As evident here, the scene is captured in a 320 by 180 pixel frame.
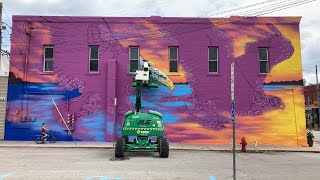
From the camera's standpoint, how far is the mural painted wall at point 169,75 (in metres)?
24.5

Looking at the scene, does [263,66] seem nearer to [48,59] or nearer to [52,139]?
[48,59]

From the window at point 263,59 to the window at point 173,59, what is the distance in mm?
6226

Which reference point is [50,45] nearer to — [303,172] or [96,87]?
[96,87]

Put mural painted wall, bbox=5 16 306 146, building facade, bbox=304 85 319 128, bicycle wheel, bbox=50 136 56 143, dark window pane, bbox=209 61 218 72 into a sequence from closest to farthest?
bicycle wheel, bbox=50 136 56 143 → mural painted wall, bbox=5 16 306 146 → dark window pane, bbox=209 61 218 72 → building facade, bbox=304 85 319 128

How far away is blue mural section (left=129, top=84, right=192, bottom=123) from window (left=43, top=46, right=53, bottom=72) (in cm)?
635

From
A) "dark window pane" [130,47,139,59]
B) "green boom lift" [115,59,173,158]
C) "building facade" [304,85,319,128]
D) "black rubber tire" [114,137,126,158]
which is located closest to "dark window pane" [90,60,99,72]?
"dark window pane" [130,47,139,59]

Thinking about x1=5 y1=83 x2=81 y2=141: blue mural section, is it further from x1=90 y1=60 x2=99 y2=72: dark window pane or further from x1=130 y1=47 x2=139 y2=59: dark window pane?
x1=130 y1=47 x2=139 y2=59: dark window pane

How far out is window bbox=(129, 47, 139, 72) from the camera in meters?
25.2

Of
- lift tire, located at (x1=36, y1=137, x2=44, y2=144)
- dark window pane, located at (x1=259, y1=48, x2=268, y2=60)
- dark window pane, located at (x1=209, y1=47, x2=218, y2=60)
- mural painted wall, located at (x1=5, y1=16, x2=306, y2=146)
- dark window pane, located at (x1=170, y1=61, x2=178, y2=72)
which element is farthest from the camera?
dark window pane, located at (x1=259, y1=48, x2=268, y2=60)

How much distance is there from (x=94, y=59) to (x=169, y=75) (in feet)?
18.3

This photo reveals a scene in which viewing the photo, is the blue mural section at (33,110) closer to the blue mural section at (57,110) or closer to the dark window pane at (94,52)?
the blue mural section at (57,110)

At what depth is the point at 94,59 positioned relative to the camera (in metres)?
25.2

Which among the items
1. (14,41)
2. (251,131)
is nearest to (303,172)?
(251,131)

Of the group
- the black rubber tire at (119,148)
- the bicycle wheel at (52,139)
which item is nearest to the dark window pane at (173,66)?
the bicycle wheel at (52,139)
